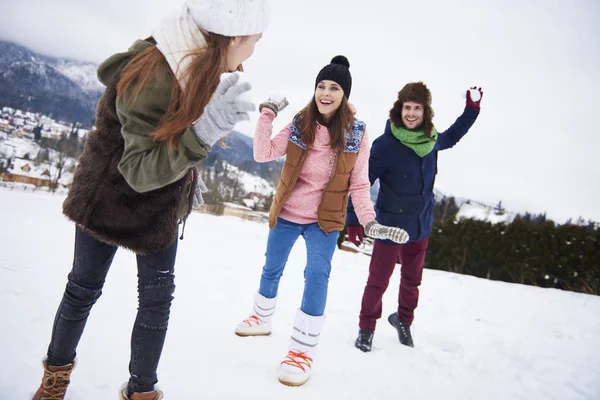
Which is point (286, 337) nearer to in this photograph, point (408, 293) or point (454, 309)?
point (408, 293)

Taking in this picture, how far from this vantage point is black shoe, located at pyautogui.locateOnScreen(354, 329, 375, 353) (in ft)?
8.27

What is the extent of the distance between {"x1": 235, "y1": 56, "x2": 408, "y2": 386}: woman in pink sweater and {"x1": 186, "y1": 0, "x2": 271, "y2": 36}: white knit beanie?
88 centimetres

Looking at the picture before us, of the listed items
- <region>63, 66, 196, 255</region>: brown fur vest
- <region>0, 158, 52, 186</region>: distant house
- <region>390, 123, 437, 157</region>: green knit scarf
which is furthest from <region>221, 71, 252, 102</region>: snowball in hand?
<region>0, 158, 52, 186</region>: distant house

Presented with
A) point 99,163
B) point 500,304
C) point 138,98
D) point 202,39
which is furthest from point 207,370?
point 500,304

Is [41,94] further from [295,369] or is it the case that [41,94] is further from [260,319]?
[295,369]

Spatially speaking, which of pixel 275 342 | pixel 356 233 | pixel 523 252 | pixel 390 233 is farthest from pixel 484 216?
pixel 275 342

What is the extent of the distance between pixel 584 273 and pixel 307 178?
7.44 m

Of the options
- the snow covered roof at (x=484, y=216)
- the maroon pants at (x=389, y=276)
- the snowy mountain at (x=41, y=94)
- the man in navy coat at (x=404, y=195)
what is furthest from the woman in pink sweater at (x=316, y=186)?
the snowy mountain at (x=41, y=94)

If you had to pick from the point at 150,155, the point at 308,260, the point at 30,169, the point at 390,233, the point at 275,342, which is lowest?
the point at 30,169

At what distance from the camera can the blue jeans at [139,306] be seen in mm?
1261

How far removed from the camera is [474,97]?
294cm

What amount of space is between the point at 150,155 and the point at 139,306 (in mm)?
665

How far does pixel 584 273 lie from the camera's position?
6.55 m

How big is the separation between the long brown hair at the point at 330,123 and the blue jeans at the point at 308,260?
0.61 metres
